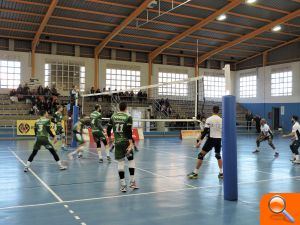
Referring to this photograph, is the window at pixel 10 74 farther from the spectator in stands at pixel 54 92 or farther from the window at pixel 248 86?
the window at pixel 248 86

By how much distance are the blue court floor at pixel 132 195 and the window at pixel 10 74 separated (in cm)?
1962

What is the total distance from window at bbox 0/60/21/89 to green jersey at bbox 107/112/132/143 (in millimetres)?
24722

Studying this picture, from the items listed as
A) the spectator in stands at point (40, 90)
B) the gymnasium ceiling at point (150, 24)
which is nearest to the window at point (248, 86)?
the gymnasium ceiling at point (150, 24)

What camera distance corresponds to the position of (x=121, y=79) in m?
34.1

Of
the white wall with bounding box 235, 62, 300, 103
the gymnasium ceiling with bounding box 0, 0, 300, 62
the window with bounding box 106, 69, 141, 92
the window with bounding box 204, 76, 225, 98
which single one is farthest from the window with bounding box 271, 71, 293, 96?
the window with bounding box 106, 69, 141, 92

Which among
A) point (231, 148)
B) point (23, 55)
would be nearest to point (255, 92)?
point (23, 55)

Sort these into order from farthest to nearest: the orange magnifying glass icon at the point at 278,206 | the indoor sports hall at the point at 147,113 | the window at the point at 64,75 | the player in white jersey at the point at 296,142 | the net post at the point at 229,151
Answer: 1. the window at the point at 64,75
2. the player in white jersey at the point at 296,142
3. the net post at the point at 229,151
4. the indoor sports hall at the point at 147,113
5. the orange magnifying glass icon at the point at 278,206

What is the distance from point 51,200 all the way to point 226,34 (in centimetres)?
2802

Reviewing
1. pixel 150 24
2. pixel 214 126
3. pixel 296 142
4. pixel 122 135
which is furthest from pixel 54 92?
pixel 122 135

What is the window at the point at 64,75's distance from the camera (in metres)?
30.9

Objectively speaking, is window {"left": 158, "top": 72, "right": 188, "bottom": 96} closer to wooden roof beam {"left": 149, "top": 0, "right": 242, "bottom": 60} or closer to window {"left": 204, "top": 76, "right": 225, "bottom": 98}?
wooden roof beam {"left": 149, "top": 0, "right": 242, "bottom": 60}

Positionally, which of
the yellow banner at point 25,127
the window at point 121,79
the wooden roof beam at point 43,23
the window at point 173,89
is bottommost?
the yellow banner at point 25,127

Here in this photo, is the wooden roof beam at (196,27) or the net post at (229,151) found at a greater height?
the wooden roof beam at (196,27)

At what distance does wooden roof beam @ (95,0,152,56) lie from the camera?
79.2 feet
